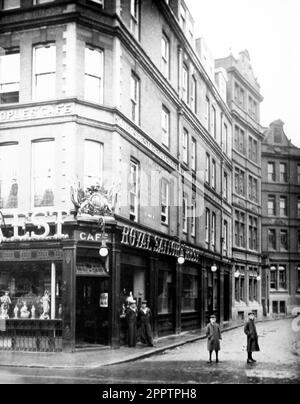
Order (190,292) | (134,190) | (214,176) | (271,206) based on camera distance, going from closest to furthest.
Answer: (134,190)
(190,292)
(214,176)
(271,206)

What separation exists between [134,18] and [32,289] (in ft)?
38.2

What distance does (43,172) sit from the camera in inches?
788

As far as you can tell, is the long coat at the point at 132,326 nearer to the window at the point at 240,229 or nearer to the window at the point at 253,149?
the window at the point at 240,229

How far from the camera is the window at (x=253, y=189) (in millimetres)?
45728

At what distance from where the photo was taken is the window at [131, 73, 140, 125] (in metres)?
23.0

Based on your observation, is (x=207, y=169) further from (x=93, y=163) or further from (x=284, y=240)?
(x=93, y=163)

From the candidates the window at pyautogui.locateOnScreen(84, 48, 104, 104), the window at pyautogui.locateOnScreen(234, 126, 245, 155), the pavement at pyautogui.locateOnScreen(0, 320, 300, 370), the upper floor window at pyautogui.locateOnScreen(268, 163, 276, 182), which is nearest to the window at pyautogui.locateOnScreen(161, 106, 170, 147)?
the window at pyautogui.locateOnScreen(84, 48, 104, 104)

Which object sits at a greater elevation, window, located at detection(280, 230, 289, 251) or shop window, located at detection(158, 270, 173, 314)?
window, located at detection(280, 230, 289, 251)

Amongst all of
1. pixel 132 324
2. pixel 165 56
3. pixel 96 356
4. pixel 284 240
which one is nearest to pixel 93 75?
pixel 165 56

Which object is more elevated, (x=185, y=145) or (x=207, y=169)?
(x=185, y=145)

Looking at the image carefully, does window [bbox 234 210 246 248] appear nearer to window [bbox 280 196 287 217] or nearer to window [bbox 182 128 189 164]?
window [bbox 280 196 287 217]

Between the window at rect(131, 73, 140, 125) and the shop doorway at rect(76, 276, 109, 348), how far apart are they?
23.1 feet
